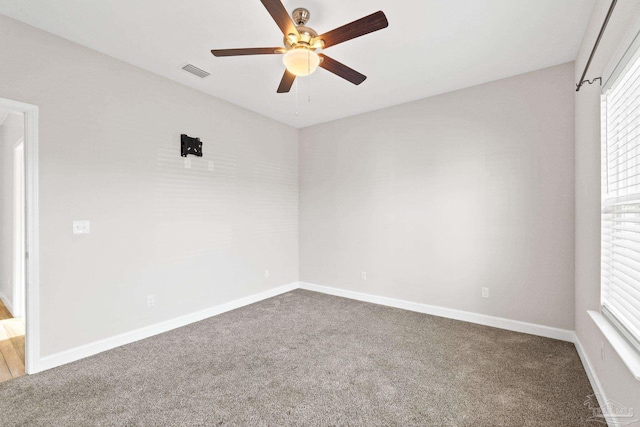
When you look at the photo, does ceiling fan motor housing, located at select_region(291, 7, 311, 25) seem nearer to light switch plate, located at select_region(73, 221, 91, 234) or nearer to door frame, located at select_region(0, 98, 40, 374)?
door frame, located at select_region(0, 98, 40, 374)

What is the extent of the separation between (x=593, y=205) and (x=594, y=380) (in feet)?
4.16

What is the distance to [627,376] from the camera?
1475 millimetres

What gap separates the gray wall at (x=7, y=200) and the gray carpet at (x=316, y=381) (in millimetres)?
2498

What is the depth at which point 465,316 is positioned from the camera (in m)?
3.45

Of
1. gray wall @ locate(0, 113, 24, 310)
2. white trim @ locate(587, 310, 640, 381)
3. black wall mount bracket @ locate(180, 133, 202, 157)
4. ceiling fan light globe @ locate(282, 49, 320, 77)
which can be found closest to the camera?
white trim @ locate(587, 310, 640, 381)

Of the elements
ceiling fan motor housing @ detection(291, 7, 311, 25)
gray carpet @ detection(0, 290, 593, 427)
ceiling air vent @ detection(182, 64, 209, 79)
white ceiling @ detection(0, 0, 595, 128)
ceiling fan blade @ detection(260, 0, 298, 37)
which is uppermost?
white ceiling @ detection(0, 0, 595, 128)

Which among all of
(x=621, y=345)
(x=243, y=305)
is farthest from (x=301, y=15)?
(x=243, y=305)

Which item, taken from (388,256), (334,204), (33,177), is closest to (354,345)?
(388,256)

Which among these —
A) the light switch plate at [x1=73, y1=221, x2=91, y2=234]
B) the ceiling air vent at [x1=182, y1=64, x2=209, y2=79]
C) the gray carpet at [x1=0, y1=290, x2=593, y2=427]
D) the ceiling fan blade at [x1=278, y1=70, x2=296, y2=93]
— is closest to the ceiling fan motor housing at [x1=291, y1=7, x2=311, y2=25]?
the ceiling fan blade at [x1=278, y1=70, x2=296, y2=93]

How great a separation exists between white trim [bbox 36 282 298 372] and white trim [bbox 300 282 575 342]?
4.65ft

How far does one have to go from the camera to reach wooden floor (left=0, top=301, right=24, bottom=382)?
7.78ft

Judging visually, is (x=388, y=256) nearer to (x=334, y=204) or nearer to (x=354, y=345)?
(x=334, y=204)

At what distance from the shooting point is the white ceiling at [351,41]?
212 centimetres

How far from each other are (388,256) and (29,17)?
4305mm
